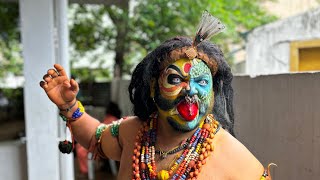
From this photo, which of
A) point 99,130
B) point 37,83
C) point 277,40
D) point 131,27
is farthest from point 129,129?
point 131,27

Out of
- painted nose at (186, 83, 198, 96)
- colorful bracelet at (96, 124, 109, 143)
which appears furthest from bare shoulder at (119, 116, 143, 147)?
painted nose at (186, 83, 198, 96)

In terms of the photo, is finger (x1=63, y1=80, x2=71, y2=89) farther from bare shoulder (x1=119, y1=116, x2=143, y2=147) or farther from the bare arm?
bare shoulder (x1=119, y1=116, x2=143, y2=147)

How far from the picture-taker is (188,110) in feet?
4.35

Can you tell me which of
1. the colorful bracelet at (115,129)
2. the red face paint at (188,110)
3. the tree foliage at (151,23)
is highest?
the tree foliage at (151,23)

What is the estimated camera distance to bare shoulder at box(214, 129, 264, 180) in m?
1.33

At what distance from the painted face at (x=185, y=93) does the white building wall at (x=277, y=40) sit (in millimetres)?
3682

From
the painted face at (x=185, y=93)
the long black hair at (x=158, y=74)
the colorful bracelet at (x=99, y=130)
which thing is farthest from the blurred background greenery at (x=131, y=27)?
the painted face at (x=185, y=93)

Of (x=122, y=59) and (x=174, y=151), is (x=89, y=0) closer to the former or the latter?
(x=174, y=151)

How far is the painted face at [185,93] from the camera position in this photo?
1.33m

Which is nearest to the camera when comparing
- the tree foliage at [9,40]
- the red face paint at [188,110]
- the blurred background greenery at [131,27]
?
the red face paint at [188,110]

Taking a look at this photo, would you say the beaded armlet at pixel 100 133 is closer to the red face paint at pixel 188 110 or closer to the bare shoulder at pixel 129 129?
the bare shoulder at pixel 129 129

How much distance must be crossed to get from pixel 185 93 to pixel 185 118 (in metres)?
0.10

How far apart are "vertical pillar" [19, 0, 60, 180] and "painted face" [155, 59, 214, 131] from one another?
1.27 m

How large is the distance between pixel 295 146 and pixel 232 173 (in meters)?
0.53
